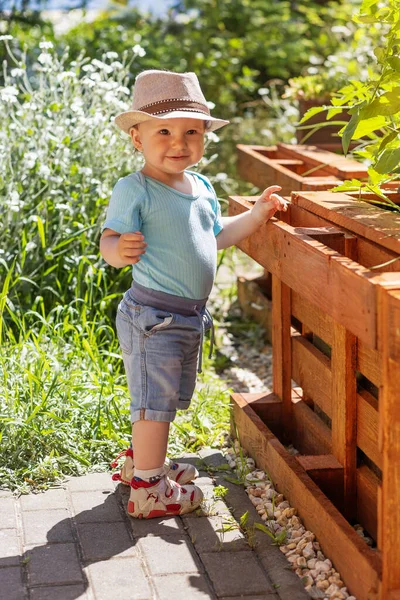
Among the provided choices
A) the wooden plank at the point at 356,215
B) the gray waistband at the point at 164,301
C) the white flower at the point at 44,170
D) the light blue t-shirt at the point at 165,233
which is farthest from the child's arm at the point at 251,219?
the white flower at the point at 44,170

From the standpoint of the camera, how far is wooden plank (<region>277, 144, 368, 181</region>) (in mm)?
3844

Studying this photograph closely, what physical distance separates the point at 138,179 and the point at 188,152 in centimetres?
18

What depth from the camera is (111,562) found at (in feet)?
8.77

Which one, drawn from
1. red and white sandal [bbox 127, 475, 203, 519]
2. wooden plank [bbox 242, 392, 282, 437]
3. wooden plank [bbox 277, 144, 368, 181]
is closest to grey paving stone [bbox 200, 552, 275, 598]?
red and white sandal [bbox 127, 475, 203, 519]

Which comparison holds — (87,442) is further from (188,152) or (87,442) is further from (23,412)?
(188,152)

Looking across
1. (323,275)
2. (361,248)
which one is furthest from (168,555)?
(361,248)

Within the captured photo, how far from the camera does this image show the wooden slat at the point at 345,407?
2.80 metres

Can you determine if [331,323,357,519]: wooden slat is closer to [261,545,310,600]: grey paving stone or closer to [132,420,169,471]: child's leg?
[261,545,310,600]: grey paving stone

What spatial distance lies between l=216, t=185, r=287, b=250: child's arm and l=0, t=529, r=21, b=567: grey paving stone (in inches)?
45.8

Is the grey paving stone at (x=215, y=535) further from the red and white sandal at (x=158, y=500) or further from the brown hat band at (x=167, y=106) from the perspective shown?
the brown hat band at (x=167, y=106)

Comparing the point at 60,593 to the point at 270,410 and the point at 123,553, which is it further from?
the point at 270,410

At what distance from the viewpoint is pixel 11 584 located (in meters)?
2.55

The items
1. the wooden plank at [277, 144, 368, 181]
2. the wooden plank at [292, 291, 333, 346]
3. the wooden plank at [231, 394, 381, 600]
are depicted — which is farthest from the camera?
the wooden plank at [277, 144, 368, 181]

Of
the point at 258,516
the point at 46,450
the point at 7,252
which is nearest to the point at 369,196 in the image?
the point at 258,516
